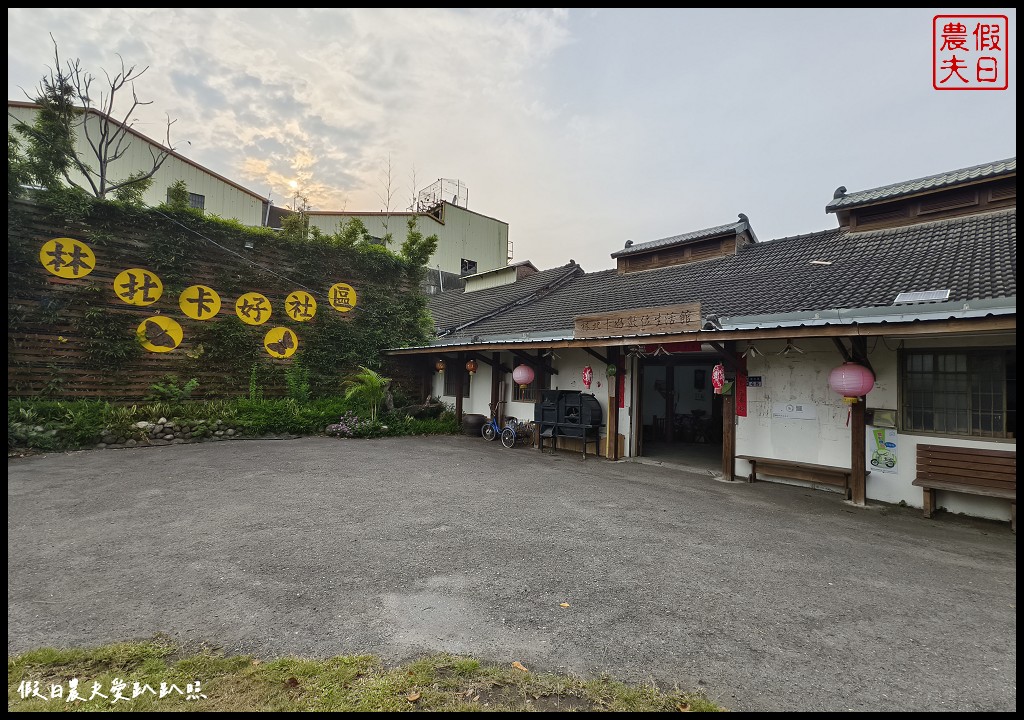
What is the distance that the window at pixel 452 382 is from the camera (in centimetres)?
1395

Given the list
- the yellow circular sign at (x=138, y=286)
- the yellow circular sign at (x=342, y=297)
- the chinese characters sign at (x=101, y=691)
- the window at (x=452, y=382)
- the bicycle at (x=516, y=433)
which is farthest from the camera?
the window at (x=452, y=382)

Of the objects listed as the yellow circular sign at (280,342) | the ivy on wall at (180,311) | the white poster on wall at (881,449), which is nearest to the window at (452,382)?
the ivy on wall at (180,311)

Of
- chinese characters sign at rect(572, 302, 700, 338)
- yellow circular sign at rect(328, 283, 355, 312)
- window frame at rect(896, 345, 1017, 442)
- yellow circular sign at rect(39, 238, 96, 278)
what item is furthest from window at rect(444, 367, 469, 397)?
window frame at rect(896, 345, 1017, 442)

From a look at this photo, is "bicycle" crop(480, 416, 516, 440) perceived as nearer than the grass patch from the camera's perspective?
No

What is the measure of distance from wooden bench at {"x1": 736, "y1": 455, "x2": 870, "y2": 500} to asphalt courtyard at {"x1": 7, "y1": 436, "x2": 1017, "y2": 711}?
0.38 metres

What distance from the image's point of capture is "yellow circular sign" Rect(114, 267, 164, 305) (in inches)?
421

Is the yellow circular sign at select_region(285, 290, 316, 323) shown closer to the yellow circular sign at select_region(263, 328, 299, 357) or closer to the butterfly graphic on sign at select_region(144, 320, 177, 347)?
the yellow circular sign at select_region(263, 328, 299, 357)

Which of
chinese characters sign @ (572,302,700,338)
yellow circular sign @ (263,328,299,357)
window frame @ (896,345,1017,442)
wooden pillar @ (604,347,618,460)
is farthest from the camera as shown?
yellow circular sign @ (263,328,299,357)

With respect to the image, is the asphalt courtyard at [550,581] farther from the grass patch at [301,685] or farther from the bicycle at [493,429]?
the bicycle at [493,429]

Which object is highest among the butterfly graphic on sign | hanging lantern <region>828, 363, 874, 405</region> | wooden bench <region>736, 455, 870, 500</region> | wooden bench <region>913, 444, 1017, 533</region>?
the butterfly graphic on sign

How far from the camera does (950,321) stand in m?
5.02

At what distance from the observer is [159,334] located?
1102 cm

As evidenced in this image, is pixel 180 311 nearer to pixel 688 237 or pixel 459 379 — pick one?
pixel 459 379

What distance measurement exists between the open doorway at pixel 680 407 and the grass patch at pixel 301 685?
9.15 m
